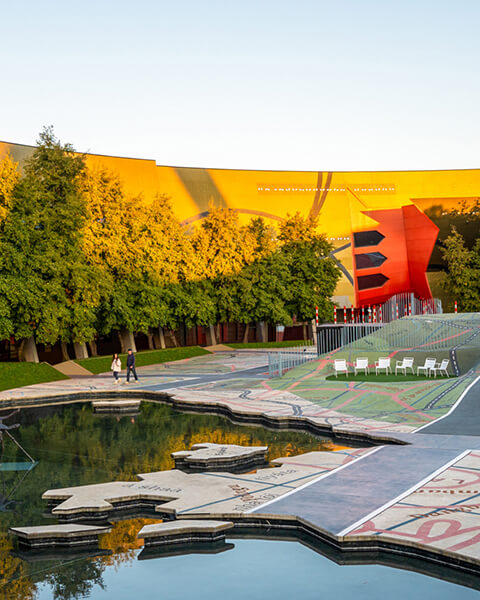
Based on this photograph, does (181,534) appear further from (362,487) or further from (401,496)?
(401,496)

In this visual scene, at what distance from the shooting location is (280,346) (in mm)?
53438

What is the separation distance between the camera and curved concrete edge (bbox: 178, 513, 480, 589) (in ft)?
29.0

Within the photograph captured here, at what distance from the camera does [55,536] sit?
34.0 ft

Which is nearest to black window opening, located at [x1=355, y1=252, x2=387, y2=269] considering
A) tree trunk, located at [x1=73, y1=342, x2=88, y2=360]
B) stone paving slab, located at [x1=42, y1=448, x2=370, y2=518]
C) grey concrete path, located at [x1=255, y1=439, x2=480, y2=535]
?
tree trunk, located at [x1=73, y1=342, x2=88, y2=360]

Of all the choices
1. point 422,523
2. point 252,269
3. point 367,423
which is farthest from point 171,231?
point 422,523

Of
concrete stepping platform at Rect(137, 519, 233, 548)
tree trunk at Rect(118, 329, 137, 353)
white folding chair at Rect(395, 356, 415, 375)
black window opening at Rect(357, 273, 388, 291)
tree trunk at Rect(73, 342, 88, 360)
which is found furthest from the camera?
black window opening at Rect(357, 273, 388, 291)

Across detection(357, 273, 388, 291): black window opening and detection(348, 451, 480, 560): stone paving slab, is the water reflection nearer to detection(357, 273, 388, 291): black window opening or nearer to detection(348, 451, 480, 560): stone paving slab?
detection(348, 451, 480, 560): stone paving slab

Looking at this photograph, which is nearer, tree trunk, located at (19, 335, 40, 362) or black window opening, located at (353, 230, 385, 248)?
tree trunk, located at (19, 335, 40, 362)

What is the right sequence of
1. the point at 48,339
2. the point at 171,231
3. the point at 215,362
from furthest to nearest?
the point at 171,231, the point at 215,362, the point at 48,339

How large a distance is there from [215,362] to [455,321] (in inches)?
688

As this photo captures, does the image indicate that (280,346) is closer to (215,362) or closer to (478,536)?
(215,362)

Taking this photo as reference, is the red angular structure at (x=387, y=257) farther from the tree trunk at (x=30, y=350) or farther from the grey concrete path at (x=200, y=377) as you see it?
the tree trunk at (x=30, y=350)

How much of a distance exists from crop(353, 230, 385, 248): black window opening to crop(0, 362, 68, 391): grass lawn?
38.6 meters

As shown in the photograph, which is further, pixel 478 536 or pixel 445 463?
pixel 445 463
